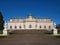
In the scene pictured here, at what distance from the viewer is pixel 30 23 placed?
65.6 metres

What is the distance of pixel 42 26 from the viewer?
213 ft

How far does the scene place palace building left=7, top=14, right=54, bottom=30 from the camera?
6462cm

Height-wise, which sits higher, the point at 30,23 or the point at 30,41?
the point at 30,23

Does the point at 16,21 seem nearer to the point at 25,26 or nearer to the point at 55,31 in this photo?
the point at 25,26

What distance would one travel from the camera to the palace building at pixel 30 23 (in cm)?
6462

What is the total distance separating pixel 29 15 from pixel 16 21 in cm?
572

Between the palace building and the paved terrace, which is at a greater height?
the palace building

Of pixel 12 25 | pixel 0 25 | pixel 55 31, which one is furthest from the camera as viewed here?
pixel 12 25

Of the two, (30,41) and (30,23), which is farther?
(30,23)

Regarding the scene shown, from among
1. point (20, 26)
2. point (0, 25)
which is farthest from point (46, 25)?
point (0, 25)

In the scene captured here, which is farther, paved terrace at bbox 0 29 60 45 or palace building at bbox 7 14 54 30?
palace building at bbox 7 14 54 30

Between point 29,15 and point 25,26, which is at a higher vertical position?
point 29,15

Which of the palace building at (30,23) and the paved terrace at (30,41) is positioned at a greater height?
the palace building at (30,23)

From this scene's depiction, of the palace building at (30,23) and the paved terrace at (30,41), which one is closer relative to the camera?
the paved terrace at (30,41)
